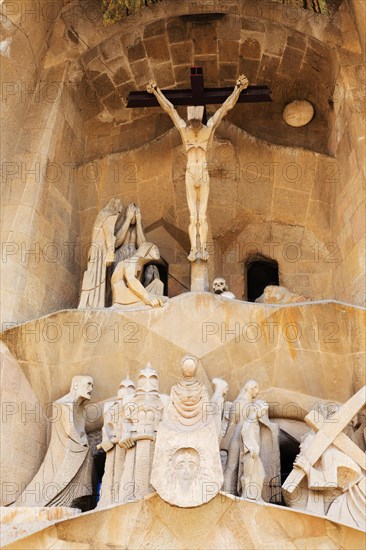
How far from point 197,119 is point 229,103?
475 millimetres

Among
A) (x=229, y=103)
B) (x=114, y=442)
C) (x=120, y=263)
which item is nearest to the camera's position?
(x=114, y=442)

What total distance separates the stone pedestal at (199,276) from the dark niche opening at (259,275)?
3.59 ft

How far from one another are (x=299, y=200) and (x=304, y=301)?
5.32ft

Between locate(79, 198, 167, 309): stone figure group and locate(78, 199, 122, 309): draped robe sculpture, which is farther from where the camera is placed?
locate(78, 199, 122, 309): draped robe sculpture

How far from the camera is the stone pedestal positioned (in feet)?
38.8

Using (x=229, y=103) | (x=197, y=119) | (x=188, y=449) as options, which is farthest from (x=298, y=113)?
(x=188, y=449)

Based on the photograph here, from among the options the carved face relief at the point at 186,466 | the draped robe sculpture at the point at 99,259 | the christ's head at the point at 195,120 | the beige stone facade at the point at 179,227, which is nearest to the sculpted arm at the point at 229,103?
the christ's head at the point at 195,120

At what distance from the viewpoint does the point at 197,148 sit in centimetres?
1250

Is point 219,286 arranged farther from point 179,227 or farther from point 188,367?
point 188,367

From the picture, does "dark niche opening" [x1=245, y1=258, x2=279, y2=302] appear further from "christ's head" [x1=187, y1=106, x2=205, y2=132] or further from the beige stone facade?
"christ's head" [x1=187, y1=106, x2=205, y2=132]

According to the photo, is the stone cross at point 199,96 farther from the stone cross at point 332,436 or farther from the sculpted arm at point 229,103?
the stone cross at point 332,436

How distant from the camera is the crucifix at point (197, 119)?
481 inches

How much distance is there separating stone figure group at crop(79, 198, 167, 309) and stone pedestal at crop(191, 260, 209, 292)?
38 cm

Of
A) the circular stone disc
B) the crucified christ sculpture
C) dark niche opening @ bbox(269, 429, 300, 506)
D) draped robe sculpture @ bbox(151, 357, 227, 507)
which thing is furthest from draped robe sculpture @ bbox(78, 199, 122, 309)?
the circular stone disc
